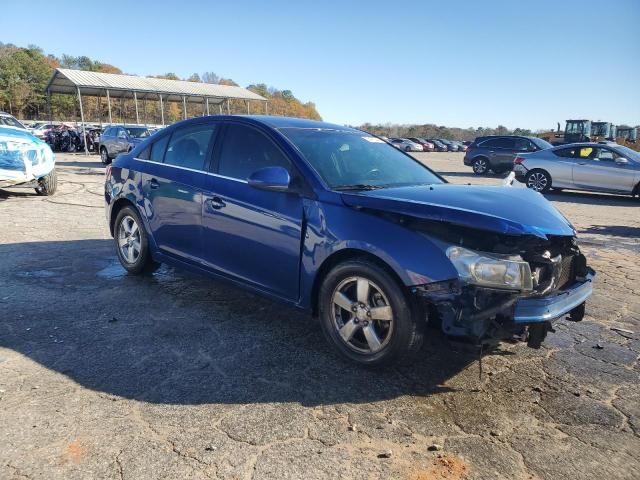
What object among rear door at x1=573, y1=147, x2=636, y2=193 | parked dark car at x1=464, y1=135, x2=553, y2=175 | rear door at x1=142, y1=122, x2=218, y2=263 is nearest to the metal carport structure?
parked dark car at x1=464, y1=135, x2=553, y2=175

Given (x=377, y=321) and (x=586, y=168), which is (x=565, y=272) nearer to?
(x=377, y=321)

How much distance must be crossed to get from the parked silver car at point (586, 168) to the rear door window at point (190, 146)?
12.4 meters

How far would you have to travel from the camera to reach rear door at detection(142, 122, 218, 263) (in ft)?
14.1

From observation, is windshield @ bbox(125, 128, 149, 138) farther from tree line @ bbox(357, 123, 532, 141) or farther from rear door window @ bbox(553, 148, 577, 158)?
tree line @ bbox(357, 123, 532, 141)

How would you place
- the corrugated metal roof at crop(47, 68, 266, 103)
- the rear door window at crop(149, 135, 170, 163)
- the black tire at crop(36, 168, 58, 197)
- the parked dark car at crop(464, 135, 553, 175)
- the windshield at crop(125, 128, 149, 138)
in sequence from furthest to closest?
the corrugated metal roof at crop(47, 68, 266, 103), the parked dark car at crop(464, 135, 553, 175), the windshield at crop(125, 128, 149, 138), the black tire at crop(36, 168, 58, 197), the rear door window at crop(149, 135, 170, 163)

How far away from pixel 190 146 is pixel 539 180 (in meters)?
12.7

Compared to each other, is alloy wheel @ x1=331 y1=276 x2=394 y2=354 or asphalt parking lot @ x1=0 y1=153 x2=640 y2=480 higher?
alloy wheel @ x1=331 y1=276 x2=394 y2=354

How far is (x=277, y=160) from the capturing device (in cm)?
381

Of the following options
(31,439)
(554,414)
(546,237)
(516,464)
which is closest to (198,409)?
(31,439)

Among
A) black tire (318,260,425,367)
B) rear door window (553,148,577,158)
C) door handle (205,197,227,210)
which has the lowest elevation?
black tire (318,260,425,367)

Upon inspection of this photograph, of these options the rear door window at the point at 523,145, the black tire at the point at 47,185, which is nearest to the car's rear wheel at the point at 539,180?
the rear door window at the point at 523,145

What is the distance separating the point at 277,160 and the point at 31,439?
2.36 meters

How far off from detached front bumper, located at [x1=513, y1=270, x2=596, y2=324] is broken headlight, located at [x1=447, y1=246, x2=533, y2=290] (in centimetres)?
11

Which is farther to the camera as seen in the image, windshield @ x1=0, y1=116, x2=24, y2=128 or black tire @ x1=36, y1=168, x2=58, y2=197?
windshield @ x1=0, y1=116, x2=24, y2=128
